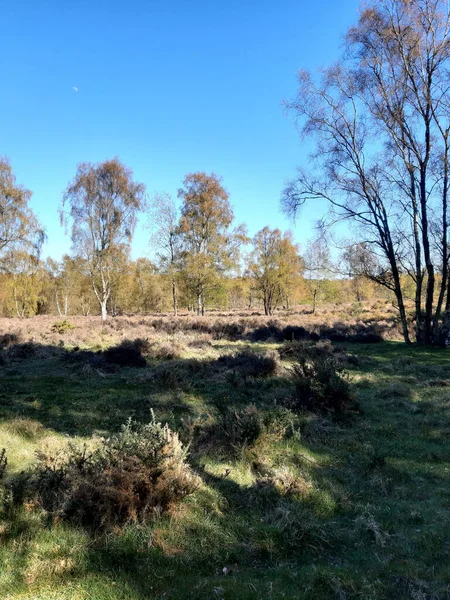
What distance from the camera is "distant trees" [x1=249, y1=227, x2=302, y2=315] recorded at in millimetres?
34719

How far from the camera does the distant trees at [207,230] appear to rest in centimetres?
2836

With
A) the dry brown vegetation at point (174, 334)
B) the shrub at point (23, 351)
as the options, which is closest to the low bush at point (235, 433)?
the dry brown vegetation at point (174, 334)

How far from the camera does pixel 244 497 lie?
3.95m

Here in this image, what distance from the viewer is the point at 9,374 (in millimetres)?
8883

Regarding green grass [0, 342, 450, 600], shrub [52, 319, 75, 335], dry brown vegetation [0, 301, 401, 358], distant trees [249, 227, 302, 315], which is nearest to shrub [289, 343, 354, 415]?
green grass [0, 342, 450, 600]

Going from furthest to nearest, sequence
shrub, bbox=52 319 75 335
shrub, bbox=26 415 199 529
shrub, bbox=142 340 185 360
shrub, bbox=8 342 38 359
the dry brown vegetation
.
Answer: shrub, bbox=52 319 75 335 < the dry brown vegetation < shrub, bbox=8 342 38 359 < shrub, bbox=142 340 185 360 < shrub, bbox=26 415 199 529

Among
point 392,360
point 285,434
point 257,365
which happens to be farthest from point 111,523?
point 392,360

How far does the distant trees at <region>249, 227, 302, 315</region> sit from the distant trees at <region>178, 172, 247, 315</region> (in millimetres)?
5513

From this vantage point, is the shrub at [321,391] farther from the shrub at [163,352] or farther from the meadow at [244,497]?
the shrub at [163,352]

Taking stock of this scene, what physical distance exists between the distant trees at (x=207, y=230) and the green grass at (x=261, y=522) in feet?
70.9

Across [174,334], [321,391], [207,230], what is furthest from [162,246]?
[321,391]

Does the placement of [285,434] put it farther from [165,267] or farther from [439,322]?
[165,267]

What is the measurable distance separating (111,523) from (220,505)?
106cm

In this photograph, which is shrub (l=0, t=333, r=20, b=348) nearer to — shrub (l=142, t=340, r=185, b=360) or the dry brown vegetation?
the dry brown vegetation
